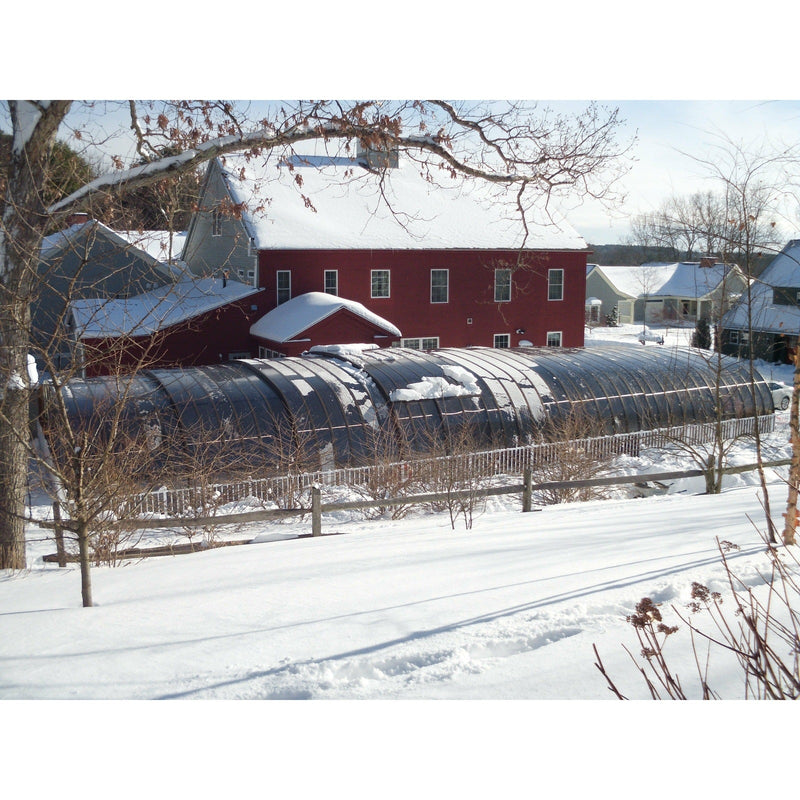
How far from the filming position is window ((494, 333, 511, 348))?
62.2 feet

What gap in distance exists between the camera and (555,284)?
18781mm

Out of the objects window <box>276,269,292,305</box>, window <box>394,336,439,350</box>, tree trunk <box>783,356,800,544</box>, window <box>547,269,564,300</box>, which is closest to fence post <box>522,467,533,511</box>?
tree trunk <box>783,356,800,544</box>

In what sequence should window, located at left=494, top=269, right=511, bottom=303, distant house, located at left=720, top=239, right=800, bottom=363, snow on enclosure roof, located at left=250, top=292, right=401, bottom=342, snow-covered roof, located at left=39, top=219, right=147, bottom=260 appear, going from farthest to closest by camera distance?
1. window, located at left=494, top=269, right=511, bottom=303
2. snow on enclosure roof, located at left=250, top=292, right=401, bottom=342
3. snow-covered roof, located at left=39, top=219, right=147, bottom=260
4. distant house, located at left=720, top=239, right=800, bottom=363

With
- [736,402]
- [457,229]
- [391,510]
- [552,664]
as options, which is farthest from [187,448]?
[457,229]

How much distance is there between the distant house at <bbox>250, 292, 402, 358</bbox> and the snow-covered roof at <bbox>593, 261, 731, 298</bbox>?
554cm

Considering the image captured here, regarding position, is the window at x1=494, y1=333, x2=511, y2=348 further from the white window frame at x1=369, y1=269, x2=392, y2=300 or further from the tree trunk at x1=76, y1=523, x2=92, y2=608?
the tree trunk at x1=76, y1=523, x2=92, y2=608

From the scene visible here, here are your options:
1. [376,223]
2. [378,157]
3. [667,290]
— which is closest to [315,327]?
[376,223]

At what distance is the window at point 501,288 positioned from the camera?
1850cm

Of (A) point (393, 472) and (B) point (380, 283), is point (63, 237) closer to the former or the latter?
(A) point (393, 472)

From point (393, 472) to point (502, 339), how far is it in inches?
451

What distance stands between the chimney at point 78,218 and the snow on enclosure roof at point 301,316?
848 cm

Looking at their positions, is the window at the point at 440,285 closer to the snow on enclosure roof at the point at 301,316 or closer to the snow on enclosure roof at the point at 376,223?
the snow on enclosure roof at the point at 376,223

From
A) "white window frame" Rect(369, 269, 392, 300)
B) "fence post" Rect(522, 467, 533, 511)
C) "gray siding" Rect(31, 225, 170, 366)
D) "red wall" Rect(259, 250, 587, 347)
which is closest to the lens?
"gray siding" Rect(31, 225, 170, 366)

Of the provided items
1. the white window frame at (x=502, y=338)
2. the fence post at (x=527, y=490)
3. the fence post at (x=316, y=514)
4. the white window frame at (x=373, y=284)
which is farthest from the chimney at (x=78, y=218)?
the white window frame at (x=502, y=338)
